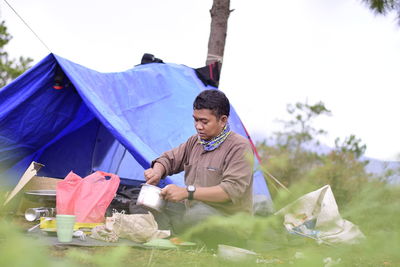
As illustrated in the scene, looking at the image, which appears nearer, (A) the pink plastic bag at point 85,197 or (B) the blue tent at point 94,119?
(A) the pink plastic bag at point 85,197

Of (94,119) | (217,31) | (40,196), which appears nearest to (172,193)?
(40,196)

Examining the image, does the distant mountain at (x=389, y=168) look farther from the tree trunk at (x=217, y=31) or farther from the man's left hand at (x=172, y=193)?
the tree trunk at (x=217, y=31)

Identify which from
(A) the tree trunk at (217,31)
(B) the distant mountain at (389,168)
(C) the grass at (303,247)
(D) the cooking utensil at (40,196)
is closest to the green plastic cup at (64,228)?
(D) the cooking utensil at (40,196)

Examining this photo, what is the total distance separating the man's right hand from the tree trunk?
293 centimetres

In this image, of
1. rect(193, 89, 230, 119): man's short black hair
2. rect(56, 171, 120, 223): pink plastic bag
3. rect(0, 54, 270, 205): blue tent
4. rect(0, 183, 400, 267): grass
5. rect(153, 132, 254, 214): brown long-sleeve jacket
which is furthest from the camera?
rect(0, 54, 270, 205): blue tent

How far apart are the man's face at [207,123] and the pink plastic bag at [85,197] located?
0.83 metres

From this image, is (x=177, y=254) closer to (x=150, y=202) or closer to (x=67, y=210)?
(x=150, y=202)

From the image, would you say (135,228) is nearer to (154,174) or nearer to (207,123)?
(154,174)

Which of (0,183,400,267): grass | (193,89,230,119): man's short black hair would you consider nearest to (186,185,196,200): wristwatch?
(193,89,230,119): man's short black hair

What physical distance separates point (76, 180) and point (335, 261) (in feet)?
8.48

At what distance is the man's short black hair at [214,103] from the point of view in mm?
2414

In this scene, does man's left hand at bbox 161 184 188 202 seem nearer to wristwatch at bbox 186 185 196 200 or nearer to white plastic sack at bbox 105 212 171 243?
wristwatch at bbox 186 185 196 200

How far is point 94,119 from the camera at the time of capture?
4.36 metres

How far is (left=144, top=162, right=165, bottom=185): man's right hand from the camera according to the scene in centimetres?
246
